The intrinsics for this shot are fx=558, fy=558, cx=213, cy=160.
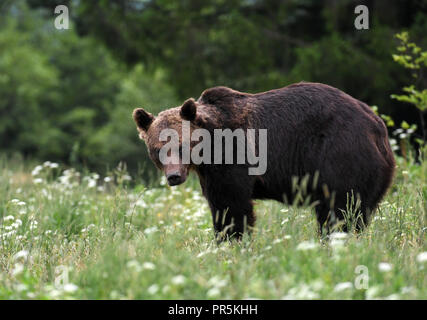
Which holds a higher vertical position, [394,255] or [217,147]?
[217,147]

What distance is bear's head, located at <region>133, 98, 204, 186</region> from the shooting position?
4793 mm

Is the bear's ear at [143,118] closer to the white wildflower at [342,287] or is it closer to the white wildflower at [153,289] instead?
the white wildflower at [153,289]

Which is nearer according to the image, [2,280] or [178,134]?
[2,280]

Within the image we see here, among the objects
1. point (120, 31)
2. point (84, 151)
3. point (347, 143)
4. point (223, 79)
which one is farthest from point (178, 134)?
point (84, 151)

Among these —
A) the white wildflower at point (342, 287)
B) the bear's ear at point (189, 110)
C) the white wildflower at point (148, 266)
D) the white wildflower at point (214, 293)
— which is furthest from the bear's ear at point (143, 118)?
the white wildflower at point (342, 287)

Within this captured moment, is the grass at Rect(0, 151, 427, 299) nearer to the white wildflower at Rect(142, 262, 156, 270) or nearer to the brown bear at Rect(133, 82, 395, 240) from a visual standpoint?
the white wildflower at Rect(142, 262, 156, 270)

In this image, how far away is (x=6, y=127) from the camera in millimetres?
33719

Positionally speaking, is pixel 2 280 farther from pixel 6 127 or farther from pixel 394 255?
pixel 6 127

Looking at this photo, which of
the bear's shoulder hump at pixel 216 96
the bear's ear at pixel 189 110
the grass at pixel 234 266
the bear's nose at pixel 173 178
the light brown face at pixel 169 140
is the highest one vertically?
the bear's shoulder hump at pixel 216 96

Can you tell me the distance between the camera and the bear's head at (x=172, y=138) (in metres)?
4.79

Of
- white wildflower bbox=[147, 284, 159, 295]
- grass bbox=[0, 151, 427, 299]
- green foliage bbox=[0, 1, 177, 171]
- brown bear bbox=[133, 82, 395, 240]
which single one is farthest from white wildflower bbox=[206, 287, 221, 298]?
green foliage bbox=[0, 1, 177, 171]

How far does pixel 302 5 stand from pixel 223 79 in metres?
2.87

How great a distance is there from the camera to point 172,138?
490 centimetres
